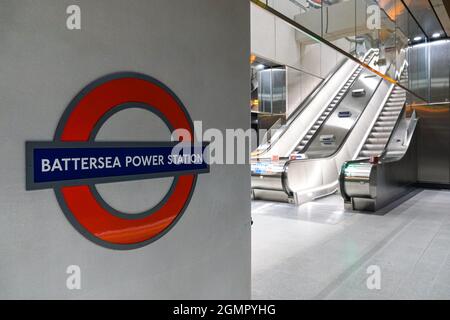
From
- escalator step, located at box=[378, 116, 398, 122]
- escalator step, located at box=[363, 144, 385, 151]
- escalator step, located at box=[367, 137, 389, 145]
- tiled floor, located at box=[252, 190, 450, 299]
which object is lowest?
tiled floor, located at box=[252, 190, 450, 299]

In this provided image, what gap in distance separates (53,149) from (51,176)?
113 millimetres

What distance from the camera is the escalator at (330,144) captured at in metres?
7.55

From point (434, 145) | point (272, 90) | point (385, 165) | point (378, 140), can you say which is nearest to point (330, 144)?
point (378, 140)

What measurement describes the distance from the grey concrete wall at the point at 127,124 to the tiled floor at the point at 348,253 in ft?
3.61

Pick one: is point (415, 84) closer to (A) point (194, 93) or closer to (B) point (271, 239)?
(B) point (271, 239)

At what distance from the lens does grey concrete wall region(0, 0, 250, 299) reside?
129cm

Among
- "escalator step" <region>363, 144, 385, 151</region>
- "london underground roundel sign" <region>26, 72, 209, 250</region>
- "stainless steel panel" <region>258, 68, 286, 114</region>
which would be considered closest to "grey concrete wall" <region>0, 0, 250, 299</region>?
"london underground roundel sign" <region>26, 72, 209, 250</region>

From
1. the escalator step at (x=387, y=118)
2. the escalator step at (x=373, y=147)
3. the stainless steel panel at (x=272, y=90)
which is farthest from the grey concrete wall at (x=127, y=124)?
the stainless steel panel at (x=272, y=90)

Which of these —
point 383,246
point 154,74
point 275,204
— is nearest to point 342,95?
point 275,204

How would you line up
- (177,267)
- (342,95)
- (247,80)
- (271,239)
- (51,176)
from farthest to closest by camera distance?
1. (342,95)
2. (271,239)
3. (247,80)
4. (177,267)
5. (51,176)

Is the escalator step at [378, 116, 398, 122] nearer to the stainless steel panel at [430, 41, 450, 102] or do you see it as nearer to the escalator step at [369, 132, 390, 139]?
the escalator step at [369, 132, 390, 139]

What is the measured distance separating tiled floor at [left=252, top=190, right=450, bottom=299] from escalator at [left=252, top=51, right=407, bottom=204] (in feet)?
3.23

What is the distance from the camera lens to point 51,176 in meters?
1.38

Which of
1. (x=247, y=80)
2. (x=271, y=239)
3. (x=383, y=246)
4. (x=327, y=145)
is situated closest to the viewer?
(x=247, y=80)
